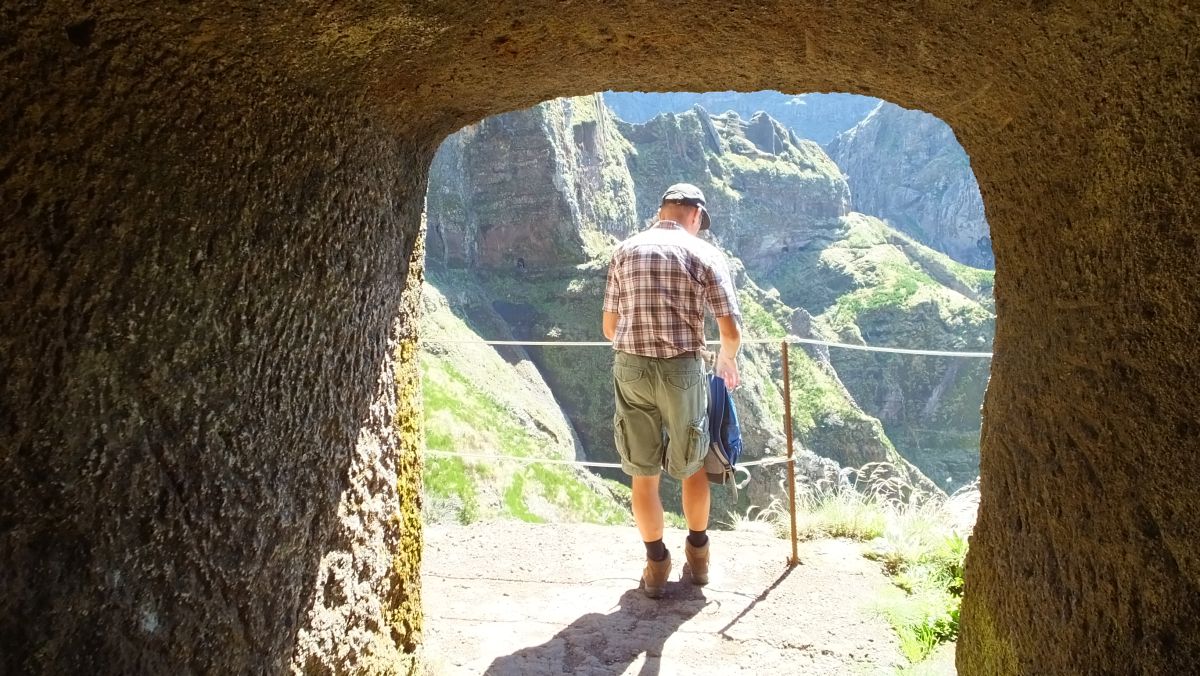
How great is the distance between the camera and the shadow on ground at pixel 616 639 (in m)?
3.17

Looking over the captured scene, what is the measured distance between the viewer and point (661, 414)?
3.53 meters

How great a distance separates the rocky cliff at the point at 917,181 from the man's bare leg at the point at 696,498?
101130mm

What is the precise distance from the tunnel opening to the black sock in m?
1.05

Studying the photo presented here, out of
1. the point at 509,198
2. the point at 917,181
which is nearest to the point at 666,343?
the point at 509,198

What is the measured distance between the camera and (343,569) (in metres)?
2.06

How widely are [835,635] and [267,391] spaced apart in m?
2.81

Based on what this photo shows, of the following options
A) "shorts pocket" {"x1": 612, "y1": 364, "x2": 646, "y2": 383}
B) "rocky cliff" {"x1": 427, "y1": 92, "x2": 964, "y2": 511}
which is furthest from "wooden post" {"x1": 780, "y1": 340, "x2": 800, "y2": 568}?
"rocky cliff" {"x1": 427, "y1": 92, "x2": 964, "y2": 511}

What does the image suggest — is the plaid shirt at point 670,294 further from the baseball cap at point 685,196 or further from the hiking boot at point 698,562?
the hiking boot at point 698,562

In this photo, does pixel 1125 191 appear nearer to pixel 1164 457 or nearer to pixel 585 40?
pixel 1164 457

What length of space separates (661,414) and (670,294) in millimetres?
552

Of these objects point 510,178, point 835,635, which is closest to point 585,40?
point 835,635

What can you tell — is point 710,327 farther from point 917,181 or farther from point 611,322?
point 917,181

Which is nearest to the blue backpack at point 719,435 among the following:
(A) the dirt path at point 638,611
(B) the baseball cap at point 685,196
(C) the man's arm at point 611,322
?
(C) the man's arm at point 611,322

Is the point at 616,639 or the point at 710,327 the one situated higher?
the point at 710,327
